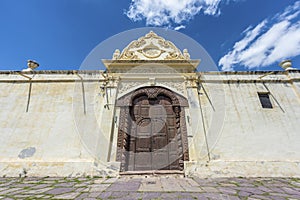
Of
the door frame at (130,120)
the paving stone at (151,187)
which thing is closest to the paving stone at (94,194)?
the paving stone at (151,187)

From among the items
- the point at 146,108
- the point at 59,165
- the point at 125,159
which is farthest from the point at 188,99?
the point at 59,165

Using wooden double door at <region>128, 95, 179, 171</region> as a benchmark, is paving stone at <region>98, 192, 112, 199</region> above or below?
below

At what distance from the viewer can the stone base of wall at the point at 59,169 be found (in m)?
4.72

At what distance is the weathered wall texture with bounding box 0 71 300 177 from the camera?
195 inches

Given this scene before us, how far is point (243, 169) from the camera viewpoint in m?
4.94

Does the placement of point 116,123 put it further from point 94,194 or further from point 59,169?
point 94,194

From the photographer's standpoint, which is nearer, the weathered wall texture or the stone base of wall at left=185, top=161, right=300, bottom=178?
the stone base of wall at left=185, top=161, right=300, bottom=178

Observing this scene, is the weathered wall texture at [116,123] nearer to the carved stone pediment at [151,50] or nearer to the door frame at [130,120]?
the door frame at [130,120]

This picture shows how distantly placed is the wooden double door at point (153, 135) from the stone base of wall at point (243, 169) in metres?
0.69

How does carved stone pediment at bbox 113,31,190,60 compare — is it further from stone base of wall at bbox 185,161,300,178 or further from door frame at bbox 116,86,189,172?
stone base of wall at bbox 185,161,300,178

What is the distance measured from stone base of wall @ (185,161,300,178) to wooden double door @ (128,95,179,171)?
Result: 0.69 metres

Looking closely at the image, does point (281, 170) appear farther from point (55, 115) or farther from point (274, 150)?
point (55, 115)

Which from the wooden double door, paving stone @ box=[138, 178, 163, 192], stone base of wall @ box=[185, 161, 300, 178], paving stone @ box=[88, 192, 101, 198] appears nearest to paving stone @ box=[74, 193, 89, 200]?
paving stone @ box=[88, 192, 101, 198]

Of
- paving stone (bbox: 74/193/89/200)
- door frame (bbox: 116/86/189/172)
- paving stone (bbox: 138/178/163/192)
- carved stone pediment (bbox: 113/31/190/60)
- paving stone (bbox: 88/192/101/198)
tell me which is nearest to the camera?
paving stone (bbox: 74/193/89/200)
